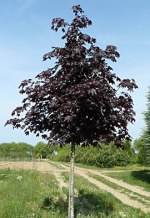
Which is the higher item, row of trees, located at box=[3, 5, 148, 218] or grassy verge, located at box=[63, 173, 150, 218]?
row of trees, located at box=[3, 5, 148, 218]

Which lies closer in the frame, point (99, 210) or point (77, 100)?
point (77, 100)

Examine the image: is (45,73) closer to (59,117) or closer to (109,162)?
(59,117)

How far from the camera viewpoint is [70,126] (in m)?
9.89

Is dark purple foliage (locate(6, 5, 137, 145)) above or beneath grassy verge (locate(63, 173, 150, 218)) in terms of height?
above

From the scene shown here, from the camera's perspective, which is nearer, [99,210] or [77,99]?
[77,99]

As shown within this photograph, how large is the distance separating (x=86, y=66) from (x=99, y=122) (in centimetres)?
150

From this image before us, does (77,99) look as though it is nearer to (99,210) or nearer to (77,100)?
(77,100)

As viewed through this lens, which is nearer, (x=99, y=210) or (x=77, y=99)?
(x=77, y=99)

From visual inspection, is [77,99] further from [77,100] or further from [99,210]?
[99,210]

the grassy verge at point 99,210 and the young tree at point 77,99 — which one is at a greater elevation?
the young tree at point 77,99

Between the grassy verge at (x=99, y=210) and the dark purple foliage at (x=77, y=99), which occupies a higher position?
the dark purple foliage at (x=77, y=99)

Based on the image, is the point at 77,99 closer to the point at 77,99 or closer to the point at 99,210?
the point at 77,99

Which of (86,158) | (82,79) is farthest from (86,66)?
(86,158)

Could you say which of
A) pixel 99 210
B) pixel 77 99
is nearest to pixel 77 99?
pixel 77 99
